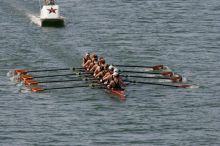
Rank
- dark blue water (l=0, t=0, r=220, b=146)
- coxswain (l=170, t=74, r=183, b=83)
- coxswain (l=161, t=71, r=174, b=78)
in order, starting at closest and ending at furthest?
dark blue water (l=0, t=0, r=220, b=146)
coxswain (l=170, t=74, r=183, b=83)
coxswain (l=161, t=71, r=174, b=78)

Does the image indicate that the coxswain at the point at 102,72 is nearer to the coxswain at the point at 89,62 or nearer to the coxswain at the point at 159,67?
the coxswain at the point at 89,62

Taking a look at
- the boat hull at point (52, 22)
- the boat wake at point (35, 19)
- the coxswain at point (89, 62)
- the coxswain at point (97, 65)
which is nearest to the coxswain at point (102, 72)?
the coxswain at point (97, 65)

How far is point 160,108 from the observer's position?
235ft

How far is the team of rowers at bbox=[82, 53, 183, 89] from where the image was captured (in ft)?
242

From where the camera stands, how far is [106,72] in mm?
75938

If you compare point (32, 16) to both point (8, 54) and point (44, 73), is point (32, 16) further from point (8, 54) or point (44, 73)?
point (44, 73)

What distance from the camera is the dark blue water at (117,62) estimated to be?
217 ft

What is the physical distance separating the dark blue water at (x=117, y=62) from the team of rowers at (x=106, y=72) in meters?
1.09

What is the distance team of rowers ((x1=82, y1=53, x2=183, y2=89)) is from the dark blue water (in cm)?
109

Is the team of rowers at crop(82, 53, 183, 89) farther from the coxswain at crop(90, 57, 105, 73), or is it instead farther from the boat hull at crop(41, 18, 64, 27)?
the boat hull at crop(41, 18, 64, 27)

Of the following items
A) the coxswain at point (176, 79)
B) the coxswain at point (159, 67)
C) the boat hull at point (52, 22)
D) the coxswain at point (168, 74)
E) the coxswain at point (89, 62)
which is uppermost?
the boat hull at point (52, 22)

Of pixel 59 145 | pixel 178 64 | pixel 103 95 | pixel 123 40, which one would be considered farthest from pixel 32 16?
pixel 59 145

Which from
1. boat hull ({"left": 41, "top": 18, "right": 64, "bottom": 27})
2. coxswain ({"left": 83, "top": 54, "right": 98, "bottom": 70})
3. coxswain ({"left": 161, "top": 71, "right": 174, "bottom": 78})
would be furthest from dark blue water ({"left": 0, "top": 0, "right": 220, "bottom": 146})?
coxswain ({"left": 83, "top": 54, "right": 98, "bottom": 70})

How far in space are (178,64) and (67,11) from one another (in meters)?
31.7
